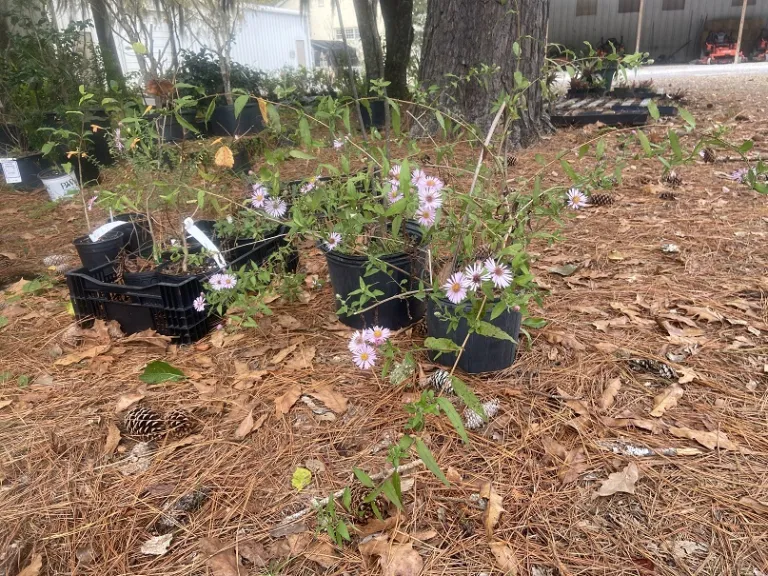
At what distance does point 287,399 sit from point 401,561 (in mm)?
597

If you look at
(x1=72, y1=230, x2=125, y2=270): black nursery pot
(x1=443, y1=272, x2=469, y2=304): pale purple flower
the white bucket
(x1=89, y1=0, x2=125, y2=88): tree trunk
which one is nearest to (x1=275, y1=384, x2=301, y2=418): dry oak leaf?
(x1=443, y1=272, x2=469, y2=304): pale purple flower

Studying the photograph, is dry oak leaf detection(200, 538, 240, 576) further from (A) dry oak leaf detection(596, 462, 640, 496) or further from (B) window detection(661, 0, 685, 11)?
(B) window detection(661, 0, 685, 11)

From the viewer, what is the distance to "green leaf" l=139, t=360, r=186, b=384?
157 centimetres

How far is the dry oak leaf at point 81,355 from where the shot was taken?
1729mm

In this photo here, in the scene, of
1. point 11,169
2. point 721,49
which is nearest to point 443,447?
point 11,169

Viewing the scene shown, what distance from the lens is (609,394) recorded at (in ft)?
4.72

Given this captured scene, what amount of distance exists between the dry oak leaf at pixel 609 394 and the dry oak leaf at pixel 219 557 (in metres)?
0.96

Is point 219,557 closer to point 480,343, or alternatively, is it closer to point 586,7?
point 480,343

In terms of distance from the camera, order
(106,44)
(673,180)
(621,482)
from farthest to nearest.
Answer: (106,44) → (673,180) → (621,482)

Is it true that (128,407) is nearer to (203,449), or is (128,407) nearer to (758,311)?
(203,449)

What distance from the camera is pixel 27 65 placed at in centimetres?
443

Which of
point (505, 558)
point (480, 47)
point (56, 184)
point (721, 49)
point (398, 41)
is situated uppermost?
point (398, 41)

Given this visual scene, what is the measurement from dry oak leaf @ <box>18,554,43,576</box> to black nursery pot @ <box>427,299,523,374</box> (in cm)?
99

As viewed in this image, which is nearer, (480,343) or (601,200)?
(480,343)
